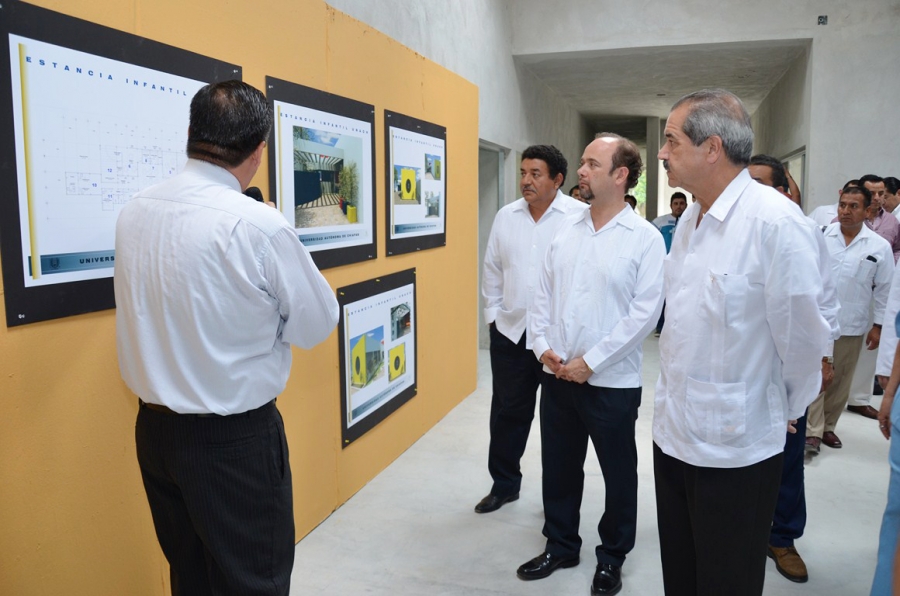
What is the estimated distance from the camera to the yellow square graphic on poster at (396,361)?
3.97 m

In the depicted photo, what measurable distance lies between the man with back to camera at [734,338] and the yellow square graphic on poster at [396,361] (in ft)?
7.41

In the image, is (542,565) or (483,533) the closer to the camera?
(542,565)

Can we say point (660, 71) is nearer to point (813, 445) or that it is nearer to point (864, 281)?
point (864, 281)

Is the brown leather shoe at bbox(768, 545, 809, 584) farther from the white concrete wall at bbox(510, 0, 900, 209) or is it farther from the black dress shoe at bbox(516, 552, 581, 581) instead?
the white concrete wall at bbox(510, 0, 900, 209)

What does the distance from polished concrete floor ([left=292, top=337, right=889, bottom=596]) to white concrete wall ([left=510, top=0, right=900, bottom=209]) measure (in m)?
3.14

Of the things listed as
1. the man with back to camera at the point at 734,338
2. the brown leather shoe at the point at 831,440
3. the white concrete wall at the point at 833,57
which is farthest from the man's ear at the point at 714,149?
the white concrete wall at the point at 833,57

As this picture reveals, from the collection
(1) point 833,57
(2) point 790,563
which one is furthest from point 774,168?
(1) point 833,57

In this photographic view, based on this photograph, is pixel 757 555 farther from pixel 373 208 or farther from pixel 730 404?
pixel 373 208

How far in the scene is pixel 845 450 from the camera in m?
4.43

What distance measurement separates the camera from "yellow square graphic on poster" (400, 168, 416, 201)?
13.3ft

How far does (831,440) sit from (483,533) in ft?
8.93

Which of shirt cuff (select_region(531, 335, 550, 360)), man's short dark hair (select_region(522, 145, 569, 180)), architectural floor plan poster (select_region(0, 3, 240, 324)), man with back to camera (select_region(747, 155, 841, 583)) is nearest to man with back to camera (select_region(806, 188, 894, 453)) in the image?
man with back to camera (select_region(747, 155, 841, 583))

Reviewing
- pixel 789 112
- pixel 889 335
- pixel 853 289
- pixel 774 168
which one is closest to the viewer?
pixel 889 335

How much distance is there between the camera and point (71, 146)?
1.89 meters
